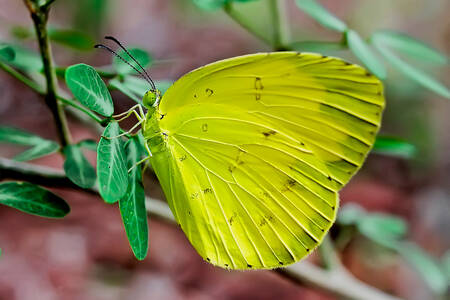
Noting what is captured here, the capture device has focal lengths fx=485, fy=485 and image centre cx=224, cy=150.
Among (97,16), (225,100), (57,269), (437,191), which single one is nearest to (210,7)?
(225,100)

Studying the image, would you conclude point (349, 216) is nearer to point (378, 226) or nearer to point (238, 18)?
Answer: point (378, 226)

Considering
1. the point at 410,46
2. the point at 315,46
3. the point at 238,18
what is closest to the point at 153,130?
the point at 238,18

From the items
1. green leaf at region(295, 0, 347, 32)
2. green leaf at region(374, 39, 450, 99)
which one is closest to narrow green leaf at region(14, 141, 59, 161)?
green leaf at region(295, 0, 347, 32)

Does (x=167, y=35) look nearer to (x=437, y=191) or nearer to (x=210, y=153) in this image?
(x=437, y=191)

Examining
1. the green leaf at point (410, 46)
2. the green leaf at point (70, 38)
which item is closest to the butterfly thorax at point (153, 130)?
the green leaf at point (70, 38)

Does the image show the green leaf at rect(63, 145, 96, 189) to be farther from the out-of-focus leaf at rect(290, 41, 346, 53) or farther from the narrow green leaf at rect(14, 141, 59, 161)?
the out-of-focus leaf at rect(290, 41, 346, 53)

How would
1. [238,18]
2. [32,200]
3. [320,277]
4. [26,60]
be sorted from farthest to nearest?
[320,277]
[238,18]
[26,60]
[32,200]
